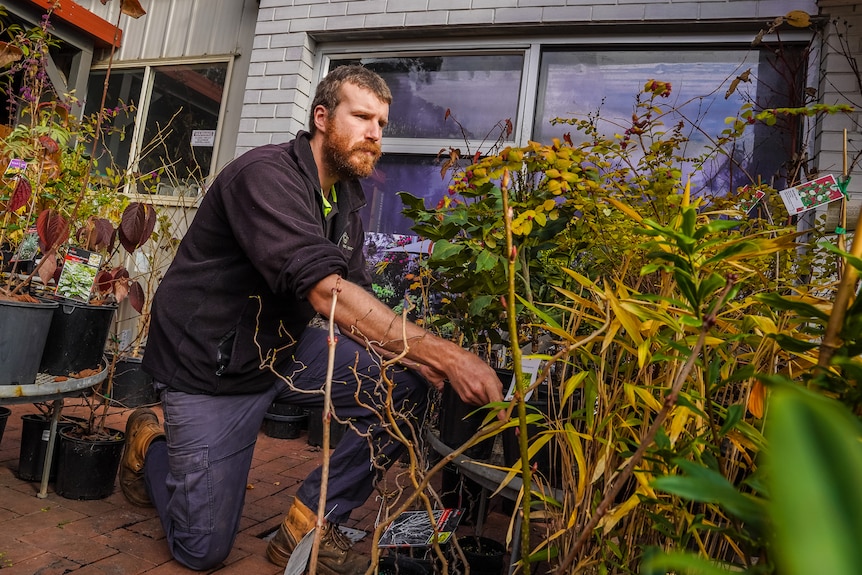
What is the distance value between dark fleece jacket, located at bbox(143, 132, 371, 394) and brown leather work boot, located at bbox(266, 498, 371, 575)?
0.48 meters

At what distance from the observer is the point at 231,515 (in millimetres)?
2076

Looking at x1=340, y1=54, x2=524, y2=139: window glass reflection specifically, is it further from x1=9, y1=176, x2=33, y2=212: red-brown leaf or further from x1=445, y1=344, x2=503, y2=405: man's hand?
x1=445, y1=344, x2=503, y2=405: man's hand

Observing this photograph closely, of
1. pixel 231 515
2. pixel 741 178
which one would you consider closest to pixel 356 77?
pixel 231 515

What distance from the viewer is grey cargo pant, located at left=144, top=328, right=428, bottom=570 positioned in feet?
6.64

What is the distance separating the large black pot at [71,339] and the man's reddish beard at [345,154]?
1097 millimetres

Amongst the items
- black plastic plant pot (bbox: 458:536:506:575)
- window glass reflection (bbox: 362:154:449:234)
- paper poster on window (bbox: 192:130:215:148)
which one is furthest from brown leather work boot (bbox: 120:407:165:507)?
paper poster on window (bbox: 192:130:215:148)

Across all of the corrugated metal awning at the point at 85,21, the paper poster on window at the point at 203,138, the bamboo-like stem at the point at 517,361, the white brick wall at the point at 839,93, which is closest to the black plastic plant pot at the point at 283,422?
the paper poster on window at the point at 203,138

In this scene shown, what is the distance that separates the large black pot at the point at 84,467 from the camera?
2.45 meters

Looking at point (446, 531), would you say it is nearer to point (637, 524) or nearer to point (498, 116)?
point (637, 524)

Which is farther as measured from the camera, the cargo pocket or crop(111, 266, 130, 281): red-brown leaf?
crop(111, 266, 130, 281): red-brown leaf

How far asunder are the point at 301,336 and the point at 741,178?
2.90 meters

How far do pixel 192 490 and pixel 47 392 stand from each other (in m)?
0.57

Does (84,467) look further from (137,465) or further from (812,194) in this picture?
(812,194)

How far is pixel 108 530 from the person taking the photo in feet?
7.25
